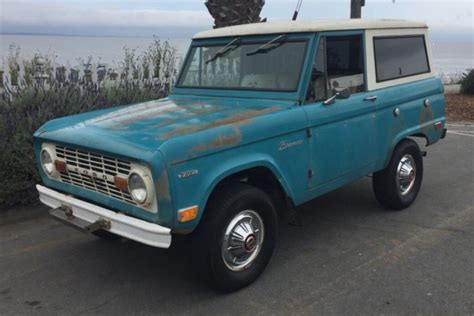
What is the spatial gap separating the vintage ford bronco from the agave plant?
3.02 m

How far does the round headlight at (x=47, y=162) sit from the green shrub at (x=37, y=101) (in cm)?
157

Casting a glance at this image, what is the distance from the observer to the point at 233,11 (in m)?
7.91

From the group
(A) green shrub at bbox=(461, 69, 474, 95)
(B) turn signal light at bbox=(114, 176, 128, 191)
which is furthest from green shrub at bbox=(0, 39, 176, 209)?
(A) green shrub at bbox=(461, 69, 474, 95)

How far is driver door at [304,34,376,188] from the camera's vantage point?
4.16 meters

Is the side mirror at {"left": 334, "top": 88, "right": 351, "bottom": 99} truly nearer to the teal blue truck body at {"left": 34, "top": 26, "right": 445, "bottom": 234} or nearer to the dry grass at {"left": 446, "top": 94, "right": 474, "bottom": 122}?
the teal blue truck body at {"left": 34, "top": 26, "right": 445, "bottom": 234}

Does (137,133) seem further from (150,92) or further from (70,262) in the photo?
(150,92)

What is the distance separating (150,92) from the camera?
7.51 meters

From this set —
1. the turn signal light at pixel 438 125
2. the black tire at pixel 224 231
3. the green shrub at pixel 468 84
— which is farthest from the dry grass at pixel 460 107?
the black tire at pixel 224 231

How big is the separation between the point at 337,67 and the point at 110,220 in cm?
240

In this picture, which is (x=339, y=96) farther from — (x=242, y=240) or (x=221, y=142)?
(x=242, y=240)

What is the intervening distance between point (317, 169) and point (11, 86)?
197 inches

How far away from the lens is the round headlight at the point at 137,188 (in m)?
3.21

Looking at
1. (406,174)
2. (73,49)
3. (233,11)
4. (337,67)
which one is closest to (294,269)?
(337,67)

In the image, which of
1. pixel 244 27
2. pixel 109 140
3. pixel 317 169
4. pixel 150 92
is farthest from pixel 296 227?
pixel 150 92
